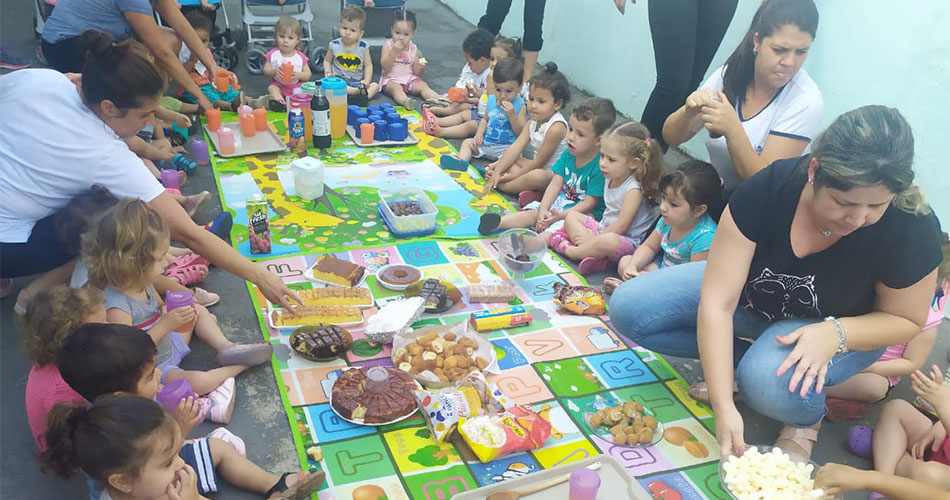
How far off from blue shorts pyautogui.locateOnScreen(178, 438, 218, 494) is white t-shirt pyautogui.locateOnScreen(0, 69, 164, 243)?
1.04m

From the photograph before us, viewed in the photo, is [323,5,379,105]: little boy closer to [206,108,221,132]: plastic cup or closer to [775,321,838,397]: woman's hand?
[206,108,221,132]: plastic cup

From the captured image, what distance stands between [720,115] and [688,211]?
474mm

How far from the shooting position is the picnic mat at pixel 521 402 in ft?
7.68

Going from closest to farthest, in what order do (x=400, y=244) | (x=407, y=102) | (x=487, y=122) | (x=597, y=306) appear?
1. (x=597, y=306)
2. (x=400, y=244)
3. (x=487, y=122)
4. (x=407, y=102)

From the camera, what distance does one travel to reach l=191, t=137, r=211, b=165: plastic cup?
438 centimetres

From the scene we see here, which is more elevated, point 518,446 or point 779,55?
point 779,55

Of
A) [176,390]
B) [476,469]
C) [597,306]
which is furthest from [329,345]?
[597,306]

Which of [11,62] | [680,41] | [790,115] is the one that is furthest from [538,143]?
[11,62]

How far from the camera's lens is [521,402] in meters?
2.69

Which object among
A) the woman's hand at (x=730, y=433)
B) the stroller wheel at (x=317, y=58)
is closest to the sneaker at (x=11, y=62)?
the stroller wheel at (x=317, y=58)

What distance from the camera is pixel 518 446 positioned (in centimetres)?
240

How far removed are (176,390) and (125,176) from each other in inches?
35.6

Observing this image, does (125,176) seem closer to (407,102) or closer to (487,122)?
(487,122)

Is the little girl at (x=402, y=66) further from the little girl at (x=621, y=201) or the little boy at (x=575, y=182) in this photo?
the little girl at (x=621, y=201)
